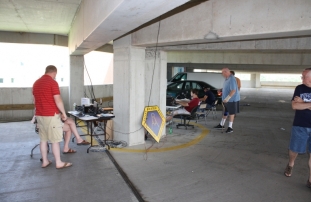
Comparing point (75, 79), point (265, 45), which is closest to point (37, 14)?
point (75, 79)

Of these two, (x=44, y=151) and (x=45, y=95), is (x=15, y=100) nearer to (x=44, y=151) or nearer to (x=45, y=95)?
(x=44, y=151)

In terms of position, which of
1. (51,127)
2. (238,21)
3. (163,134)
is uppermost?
(238,21)

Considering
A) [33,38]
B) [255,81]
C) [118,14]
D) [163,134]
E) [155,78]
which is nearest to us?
[118,14]

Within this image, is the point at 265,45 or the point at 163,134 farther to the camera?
the point at 163,134

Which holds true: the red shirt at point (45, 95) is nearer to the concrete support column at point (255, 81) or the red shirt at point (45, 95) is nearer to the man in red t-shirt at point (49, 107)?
the man in red t-shirt at point (49, 107)

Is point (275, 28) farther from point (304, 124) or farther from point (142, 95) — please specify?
point (142, 95)

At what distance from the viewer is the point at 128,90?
6.55 m

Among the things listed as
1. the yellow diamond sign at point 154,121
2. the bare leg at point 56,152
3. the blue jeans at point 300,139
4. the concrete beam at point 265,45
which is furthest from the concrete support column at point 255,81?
the bare leg at point 56,152

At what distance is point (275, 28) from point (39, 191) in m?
4.37

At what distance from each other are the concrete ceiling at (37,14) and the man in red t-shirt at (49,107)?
2.04 metres

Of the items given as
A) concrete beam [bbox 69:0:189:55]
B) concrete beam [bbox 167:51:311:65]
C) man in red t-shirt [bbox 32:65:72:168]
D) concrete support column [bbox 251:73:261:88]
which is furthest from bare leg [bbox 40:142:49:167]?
concrete support column [bbox 251:73:261:88]

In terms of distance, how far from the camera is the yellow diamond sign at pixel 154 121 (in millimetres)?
6711

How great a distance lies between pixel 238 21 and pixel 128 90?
9.98 ft

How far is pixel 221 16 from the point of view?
4.77 m
